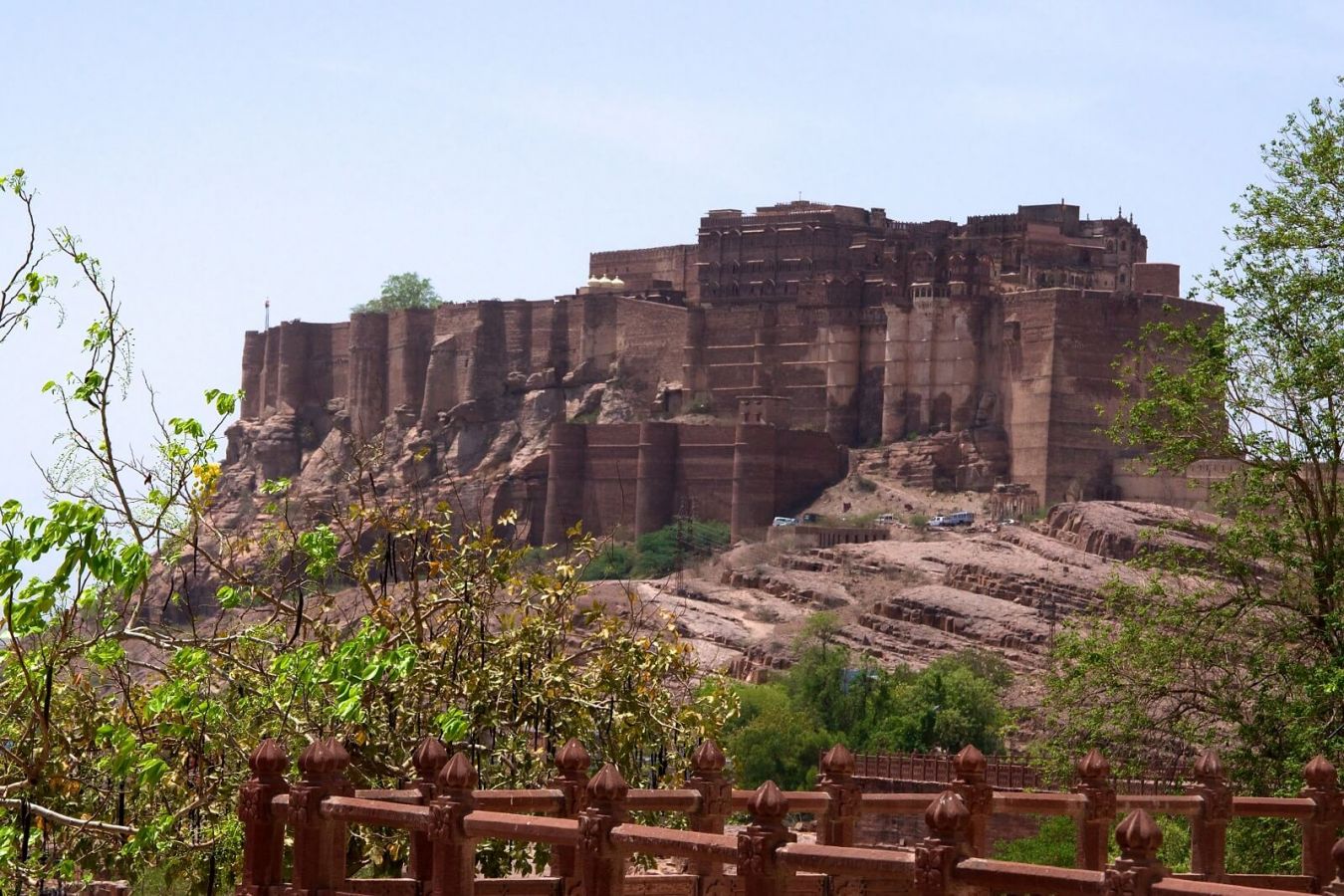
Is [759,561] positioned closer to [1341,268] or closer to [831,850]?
[1341,268]

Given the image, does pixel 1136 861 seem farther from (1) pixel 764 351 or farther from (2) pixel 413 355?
(2) pixel 413 355

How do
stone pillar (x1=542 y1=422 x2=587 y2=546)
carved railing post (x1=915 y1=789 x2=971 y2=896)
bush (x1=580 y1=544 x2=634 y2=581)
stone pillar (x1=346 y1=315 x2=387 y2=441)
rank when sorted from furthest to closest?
stone pillar (x1=346 y1=315 x2=387 y2=441) → stone pillar (x1=542 y1=422 x2=587 y2=546) → bush (x1=580 y1=544 x2=634 y2=581) → carved railing post (x1=915 y1=789 x2=971 y2=896)

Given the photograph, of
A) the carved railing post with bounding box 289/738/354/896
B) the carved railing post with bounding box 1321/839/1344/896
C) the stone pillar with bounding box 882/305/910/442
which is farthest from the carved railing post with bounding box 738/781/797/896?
the stone pillar with bounding box 882/305/910/442

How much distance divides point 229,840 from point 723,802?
3.37 meters

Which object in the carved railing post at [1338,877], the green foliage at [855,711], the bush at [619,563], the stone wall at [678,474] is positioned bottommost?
the green foliage at [855,711]

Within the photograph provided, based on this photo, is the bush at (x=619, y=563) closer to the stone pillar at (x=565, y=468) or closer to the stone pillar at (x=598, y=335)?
the stone pillar at (x=565, y=468)

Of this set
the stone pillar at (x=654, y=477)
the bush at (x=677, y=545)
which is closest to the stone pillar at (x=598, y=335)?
the stone pillar at (x=654, y=477)

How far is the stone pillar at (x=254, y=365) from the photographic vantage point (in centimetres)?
8900

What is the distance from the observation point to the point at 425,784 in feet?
35.1

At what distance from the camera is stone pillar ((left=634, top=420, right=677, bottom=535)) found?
69.3 meters

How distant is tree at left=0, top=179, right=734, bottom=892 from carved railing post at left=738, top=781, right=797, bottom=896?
3505mm

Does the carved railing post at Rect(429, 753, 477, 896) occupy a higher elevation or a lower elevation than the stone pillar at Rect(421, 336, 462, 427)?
lower

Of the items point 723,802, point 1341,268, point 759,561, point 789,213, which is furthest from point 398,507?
point 789,213

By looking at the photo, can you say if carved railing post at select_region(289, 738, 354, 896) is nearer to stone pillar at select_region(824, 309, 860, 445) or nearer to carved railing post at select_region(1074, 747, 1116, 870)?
carved railing post at select_region(1074, 747, 1116, 870)
